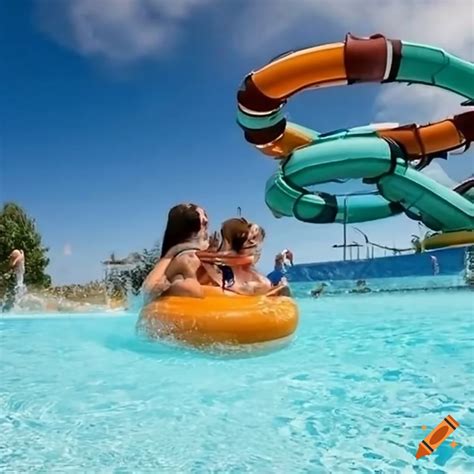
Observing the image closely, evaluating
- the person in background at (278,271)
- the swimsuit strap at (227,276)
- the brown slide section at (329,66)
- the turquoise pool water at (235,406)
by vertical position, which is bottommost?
the turquoise pool water at (235,406)

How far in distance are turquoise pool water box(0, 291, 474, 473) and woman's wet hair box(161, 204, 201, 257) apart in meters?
0.55

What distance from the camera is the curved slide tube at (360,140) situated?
4.86 m

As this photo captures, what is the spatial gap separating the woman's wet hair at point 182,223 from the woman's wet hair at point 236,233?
0.14m

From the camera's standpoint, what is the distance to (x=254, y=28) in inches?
157

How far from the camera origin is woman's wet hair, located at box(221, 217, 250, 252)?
297 centimetres

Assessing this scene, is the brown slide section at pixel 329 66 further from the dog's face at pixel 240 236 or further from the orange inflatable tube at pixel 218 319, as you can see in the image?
the orange inflatable tube at pixel 218 319

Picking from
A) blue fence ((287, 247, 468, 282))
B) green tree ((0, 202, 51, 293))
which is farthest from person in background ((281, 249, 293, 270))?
green tree ((0, 202, 51, 293))

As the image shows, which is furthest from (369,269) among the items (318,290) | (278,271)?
(278,271)

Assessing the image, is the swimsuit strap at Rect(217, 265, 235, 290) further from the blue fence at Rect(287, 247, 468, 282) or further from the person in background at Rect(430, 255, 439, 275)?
the person in background at Rect(430, 255, 439, 275)

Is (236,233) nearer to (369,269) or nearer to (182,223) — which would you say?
(182,223)

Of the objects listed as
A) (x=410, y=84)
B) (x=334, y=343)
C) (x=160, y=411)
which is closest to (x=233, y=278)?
(x=334, y=343)

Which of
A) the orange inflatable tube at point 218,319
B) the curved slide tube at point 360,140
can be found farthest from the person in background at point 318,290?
the orange inflatable tube at point 218,319

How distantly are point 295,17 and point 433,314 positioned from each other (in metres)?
2.36

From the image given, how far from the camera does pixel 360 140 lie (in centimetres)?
566
